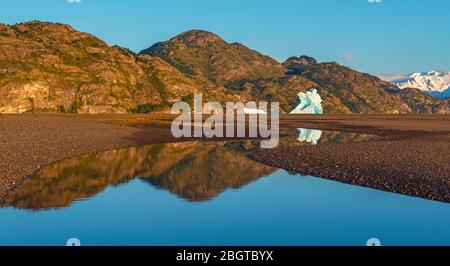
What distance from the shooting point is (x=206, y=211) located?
28703 millimetres

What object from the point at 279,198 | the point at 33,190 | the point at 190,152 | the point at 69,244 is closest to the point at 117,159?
the point at 190,152

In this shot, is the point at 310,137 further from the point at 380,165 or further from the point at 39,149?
the point at 39,149

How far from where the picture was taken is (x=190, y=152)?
205 ft

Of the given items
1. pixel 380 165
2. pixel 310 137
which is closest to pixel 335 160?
pixel 380 165

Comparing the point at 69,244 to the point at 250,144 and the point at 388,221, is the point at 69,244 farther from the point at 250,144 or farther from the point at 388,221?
the point at 250,144

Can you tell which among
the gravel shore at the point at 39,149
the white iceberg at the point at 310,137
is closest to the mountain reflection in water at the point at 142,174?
the gravel shore at the point at 39,149

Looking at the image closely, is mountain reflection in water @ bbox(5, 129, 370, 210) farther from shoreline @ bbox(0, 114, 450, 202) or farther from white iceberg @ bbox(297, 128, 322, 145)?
white iceberg @ bbox(297, 128, 322, 145)

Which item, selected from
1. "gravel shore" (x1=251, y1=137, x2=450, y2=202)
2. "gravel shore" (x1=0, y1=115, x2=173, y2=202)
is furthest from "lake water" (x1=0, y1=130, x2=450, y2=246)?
"gravel shore" (x1=251, y1=137, x2=450, y2=202)

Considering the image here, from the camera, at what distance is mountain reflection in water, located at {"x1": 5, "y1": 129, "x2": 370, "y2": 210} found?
3228 centimetres

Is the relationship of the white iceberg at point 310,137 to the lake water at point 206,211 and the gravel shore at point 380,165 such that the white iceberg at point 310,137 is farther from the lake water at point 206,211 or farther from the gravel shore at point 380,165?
the lake water at point 206,211

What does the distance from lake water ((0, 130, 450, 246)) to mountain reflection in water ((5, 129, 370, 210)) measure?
0.09 meters
